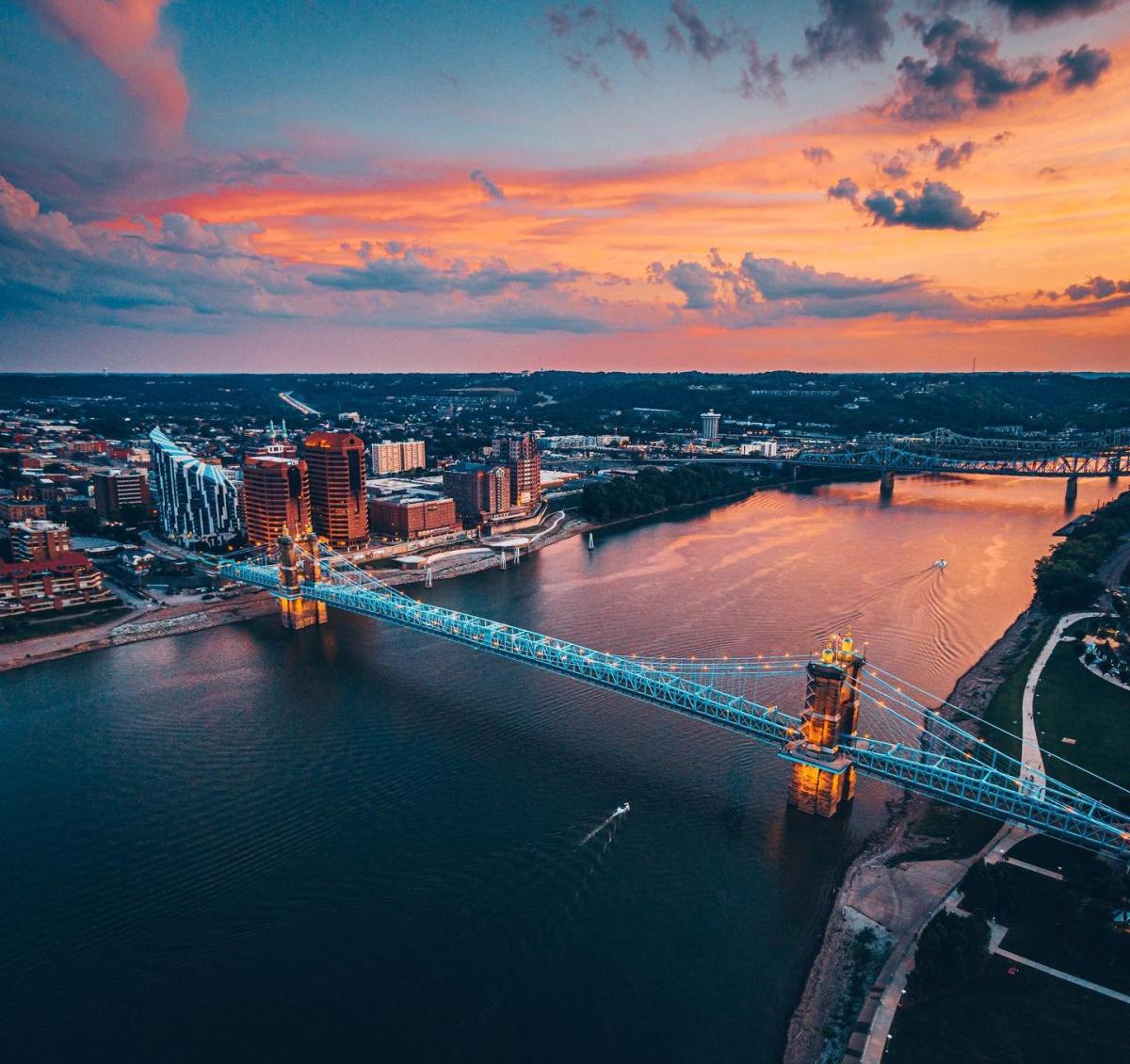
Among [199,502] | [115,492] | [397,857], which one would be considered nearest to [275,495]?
[199,502]

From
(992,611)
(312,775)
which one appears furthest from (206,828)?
(992,611)

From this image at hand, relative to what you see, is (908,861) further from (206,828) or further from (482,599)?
(482,599)

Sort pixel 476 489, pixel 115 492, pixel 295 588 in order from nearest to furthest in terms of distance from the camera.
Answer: pixel 295 588 < pixel 115 492 < pixel 476 489

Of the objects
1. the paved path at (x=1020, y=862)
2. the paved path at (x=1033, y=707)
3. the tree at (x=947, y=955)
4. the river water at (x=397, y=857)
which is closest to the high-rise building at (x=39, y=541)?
the river water at (x=397, y=857)

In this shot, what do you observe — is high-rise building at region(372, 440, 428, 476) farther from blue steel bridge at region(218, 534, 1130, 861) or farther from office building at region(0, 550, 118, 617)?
blue steel bridge at region(218, 534, 1130, 861)

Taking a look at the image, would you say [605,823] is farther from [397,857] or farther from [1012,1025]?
[1012,1025]

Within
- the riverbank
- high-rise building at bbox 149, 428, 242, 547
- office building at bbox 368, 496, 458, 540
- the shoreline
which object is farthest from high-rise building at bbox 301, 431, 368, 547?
the riverbank
